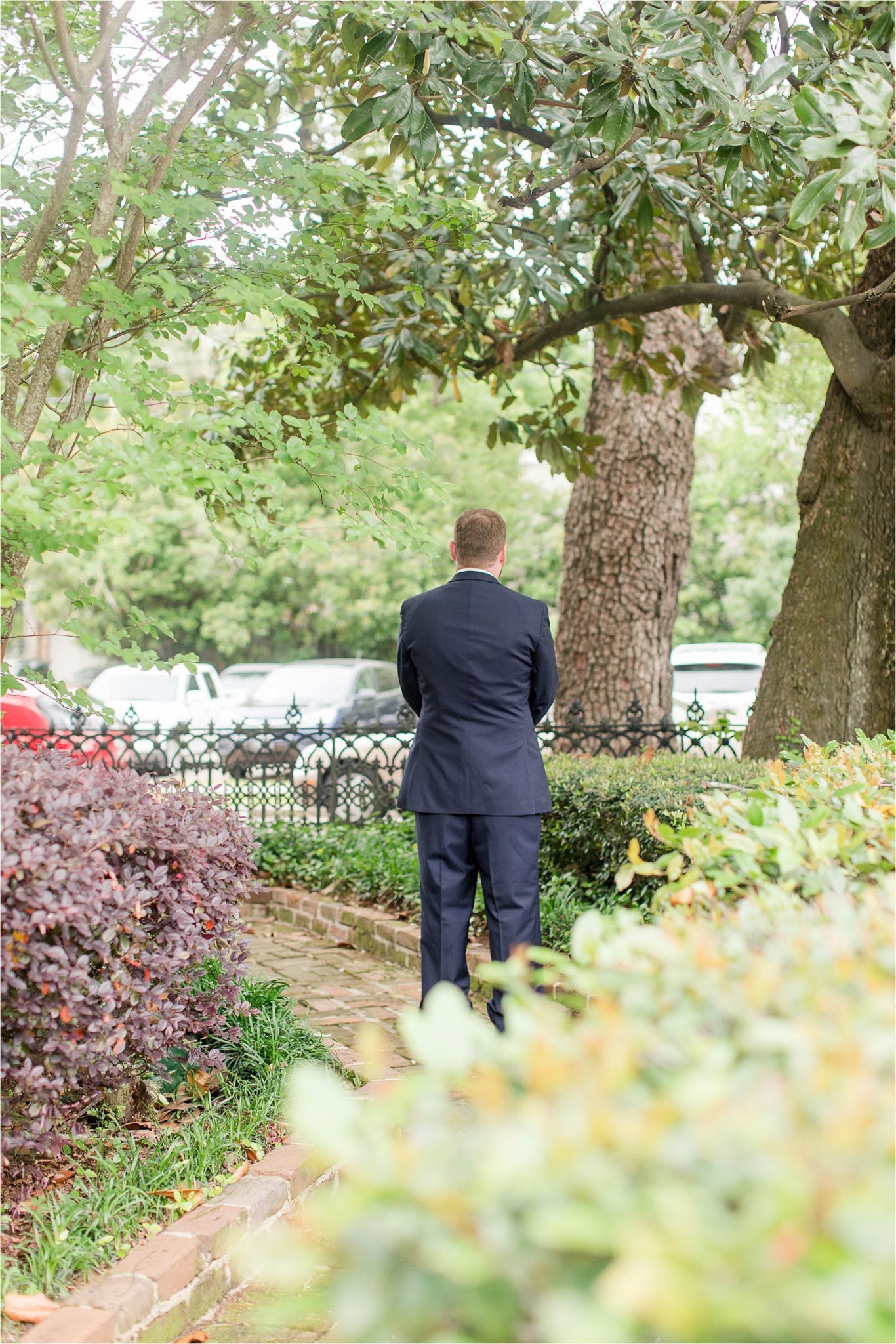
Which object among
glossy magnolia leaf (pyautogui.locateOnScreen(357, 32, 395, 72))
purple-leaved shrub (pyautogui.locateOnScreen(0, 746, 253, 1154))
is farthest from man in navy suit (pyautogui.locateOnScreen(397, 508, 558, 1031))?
glossy magnolia leaf (pyautogui.locateOnScreen(357, 32, 395, 72))

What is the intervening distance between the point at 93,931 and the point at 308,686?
14.1 m

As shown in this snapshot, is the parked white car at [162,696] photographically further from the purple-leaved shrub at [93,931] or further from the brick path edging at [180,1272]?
the brick path edging at [180,1272]

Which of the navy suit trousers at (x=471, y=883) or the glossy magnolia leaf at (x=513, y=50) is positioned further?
the glossy magnolia leaf at (x=513, y=50)

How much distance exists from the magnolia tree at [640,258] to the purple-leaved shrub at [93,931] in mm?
2265

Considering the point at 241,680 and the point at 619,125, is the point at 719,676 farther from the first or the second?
the point at 619,125

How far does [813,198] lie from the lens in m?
3.45

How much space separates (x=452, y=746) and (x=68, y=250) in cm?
252

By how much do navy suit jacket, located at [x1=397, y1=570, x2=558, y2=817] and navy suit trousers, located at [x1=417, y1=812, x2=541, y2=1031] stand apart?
8cm

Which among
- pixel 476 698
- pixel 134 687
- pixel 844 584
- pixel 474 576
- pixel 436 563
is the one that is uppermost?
pixel 436 563

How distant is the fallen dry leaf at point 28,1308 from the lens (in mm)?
2346

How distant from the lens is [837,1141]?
1092 mm

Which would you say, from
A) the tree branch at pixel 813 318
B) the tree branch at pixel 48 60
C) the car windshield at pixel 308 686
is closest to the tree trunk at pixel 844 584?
the tree branch at pixel 813 318

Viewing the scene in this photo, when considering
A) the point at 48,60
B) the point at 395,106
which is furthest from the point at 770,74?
the point at 48,60

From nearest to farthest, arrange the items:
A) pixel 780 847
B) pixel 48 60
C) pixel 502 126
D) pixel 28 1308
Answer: pixel 780 847 < pixel 28 1308 < pixel 48 60 < pixel 502 126
